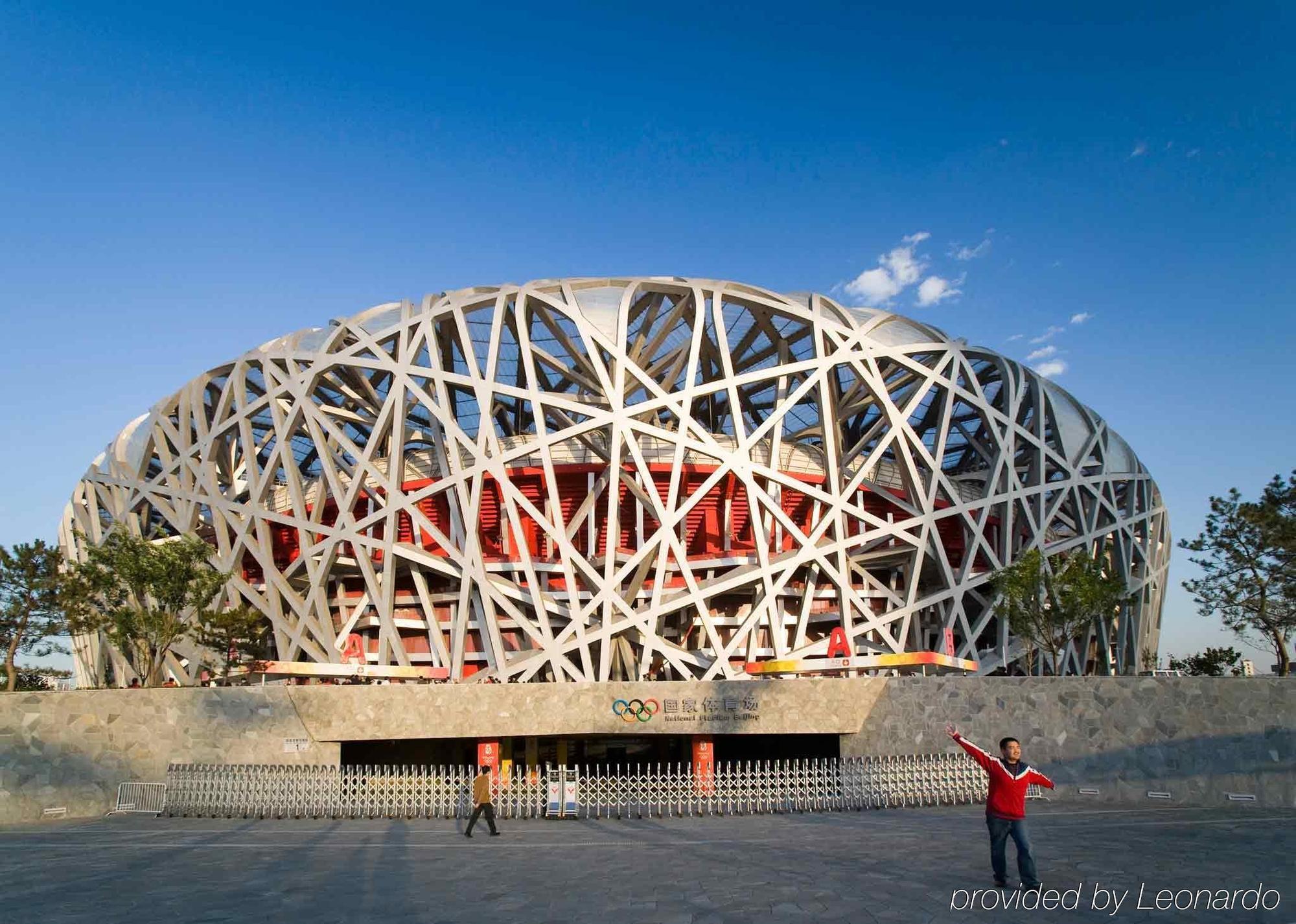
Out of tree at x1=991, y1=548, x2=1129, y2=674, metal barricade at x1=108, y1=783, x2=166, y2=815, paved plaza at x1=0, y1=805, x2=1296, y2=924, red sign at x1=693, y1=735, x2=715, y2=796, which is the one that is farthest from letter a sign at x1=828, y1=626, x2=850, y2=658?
metal barricade at x1=108, y1=783, x2=166, y2=815

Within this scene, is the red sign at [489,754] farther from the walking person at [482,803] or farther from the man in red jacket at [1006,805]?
the man in red jacket at [1006,805]

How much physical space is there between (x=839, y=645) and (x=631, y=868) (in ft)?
77.3

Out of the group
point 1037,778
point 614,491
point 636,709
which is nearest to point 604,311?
point 614,491

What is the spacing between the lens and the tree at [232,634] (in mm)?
30875

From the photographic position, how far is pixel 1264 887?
10.1 metres

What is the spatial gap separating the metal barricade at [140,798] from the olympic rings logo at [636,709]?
1140 centimetres

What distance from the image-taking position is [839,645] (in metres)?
34.4

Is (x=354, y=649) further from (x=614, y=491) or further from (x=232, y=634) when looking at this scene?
(x=614, y=491)

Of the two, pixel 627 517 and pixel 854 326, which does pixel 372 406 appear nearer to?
pixel 627 517

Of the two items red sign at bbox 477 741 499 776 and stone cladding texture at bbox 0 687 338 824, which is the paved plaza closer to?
stone cladding texture at bbox 0 687 338 824

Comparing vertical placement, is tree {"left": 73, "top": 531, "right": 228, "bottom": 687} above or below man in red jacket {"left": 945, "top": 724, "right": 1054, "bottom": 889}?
above

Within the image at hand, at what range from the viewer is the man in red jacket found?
9781 mm

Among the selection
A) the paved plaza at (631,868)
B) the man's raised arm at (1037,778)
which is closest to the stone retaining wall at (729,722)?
the paved plaza at (631,868)

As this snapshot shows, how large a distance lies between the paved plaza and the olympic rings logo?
22.3 feet
